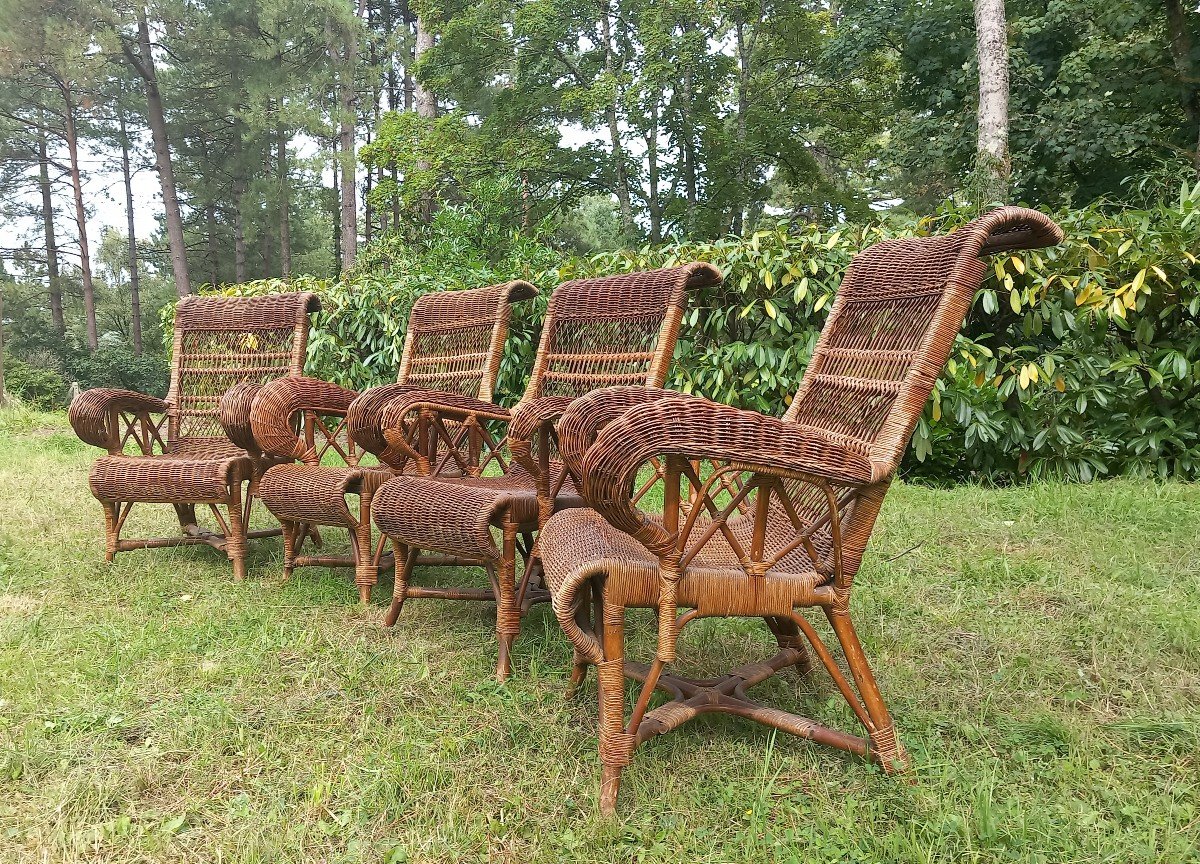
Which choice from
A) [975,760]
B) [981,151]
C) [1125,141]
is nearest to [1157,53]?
[1125,141]

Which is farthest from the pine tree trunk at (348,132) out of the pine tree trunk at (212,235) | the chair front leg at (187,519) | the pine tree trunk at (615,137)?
the chair front leg at (187,519)

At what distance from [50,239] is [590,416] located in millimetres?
27929

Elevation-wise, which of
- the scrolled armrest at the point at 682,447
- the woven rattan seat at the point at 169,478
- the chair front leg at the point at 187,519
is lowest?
the chair front leg at the point at 187,519

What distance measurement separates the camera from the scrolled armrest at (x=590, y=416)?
1.54 m

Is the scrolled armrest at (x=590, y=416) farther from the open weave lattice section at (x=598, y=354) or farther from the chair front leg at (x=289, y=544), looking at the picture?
the chair front leg at (x=289, y=544)

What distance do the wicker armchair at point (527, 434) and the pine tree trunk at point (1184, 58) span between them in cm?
1040

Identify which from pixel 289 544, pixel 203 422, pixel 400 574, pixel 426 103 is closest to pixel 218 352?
pixel 203 422

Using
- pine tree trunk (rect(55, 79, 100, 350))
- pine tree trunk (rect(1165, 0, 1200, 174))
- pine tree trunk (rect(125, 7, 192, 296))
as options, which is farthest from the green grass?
pine tree trunk (rect(55, 79, 100, 350))

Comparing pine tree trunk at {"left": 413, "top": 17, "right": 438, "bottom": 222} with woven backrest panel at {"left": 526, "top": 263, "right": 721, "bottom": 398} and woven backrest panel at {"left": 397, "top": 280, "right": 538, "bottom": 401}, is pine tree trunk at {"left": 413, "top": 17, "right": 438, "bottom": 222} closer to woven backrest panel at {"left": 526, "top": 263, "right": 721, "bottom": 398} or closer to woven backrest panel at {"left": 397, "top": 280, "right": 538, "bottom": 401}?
woven backrest panel at {"left": 397, "top": 280, "right": 538, "bottom": 401}

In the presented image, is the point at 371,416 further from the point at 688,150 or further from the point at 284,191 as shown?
the point at 284,191

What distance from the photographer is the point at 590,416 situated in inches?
61.3

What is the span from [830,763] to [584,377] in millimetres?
1575

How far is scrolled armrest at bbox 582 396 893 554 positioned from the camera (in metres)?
1.35

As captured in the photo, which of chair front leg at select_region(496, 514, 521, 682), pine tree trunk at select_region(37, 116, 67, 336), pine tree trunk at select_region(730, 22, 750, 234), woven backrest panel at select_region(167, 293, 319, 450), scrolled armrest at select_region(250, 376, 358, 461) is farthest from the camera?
pine tree trunk at select_region(37, 116, 67, 336)
